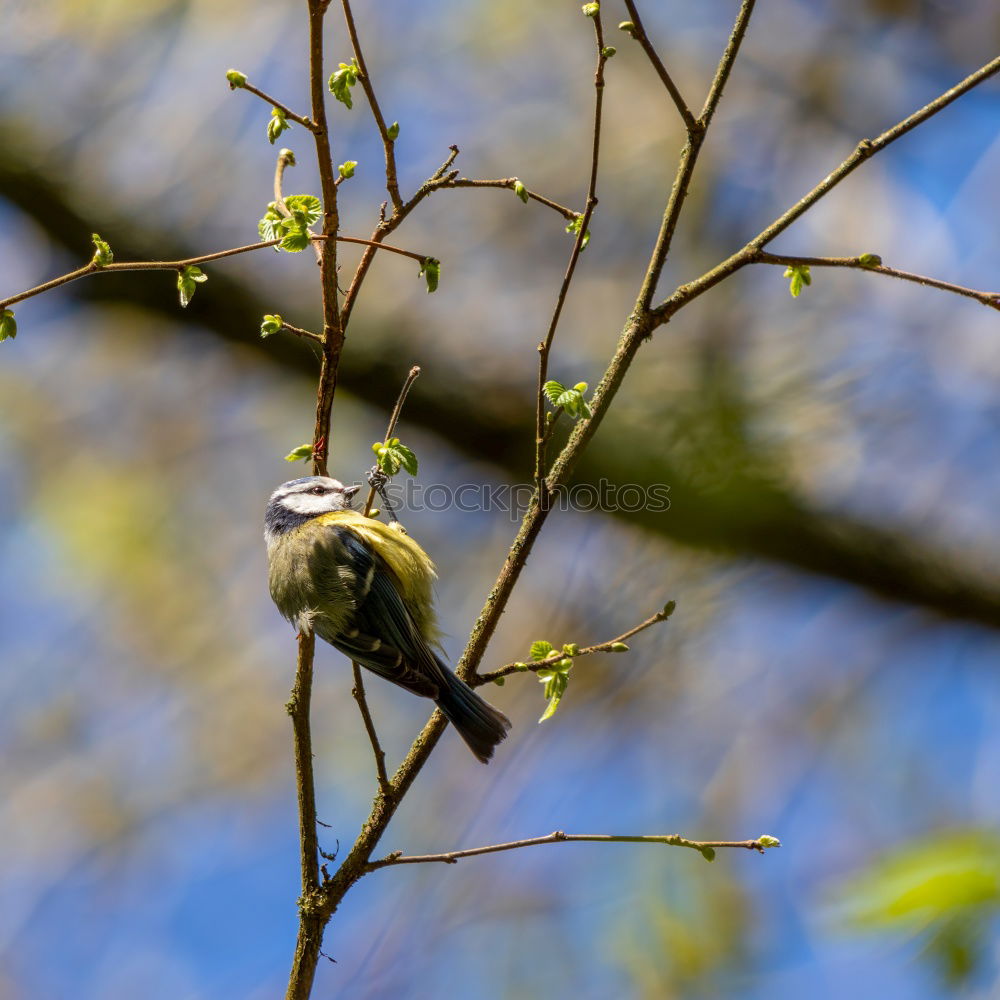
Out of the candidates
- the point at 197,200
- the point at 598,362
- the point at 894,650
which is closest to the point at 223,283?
the point at 197,200

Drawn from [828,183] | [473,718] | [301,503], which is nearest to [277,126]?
[828,183]

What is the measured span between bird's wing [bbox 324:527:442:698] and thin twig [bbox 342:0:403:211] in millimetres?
1138

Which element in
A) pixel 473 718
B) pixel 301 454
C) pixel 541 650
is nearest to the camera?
pixel 541 650

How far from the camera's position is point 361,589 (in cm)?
279

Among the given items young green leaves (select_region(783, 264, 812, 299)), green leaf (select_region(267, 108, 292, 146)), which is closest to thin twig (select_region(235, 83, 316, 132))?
green leaf (select_region(267, 108, 292, 146))

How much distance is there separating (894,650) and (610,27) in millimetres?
3137

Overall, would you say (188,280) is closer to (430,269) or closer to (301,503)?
(430,269)

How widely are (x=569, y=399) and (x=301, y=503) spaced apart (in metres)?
1.86

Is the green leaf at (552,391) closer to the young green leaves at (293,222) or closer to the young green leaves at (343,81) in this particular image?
the young green leaves at (293,222)

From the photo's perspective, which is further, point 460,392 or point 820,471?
point 460,392

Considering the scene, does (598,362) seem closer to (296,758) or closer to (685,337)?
(685,337)

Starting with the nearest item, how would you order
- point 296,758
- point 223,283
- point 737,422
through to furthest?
1. point 296,758
2. point 737,422
3. point 223,283

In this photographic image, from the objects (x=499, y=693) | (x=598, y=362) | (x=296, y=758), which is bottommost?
(x=296, y=758)

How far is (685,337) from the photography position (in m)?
4.24
